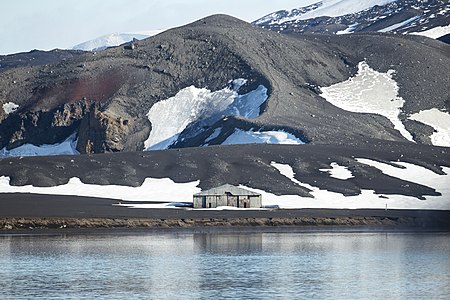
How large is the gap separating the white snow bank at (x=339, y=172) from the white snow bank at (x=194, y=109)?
38.1 metres

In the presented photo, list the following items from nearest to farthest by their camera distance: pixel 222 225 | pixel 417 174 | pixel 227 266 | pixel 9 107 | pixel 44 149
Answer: pixel 227 266, pixel 222 225, pixel 417 174, pixel 44 149, pixel 9 107

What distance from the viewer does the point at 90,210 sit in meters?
93.1

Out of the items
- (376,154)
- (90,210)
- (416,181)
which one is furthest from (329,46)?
(90,210)

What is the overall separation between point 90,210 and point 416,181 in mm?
37763

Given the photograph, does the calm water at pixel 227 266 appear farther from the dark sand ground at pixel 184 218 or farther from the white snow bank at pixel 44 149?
the white snow bank at pixel 44 149

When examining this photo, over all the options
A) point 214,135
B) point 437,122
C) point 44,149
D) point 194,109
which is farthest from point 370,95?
point 44,149

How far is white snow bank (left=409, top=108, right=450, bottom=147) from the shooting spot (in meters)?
156

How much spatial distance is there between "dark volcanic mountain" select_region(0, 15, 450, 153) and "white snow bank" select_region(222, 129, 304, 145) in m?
1.21

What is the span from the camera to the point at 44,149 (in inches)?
6280

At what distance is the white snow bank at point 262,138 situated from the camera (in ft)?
456

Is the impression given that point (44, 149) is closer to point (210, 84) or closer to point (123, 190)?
point (210, 84)

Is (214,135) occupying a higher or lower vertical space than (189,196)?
higher

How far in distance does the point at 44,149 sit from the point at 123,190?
5717 centimetres

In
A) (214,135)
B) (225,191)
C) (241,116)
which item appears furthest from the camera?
(241,116)
